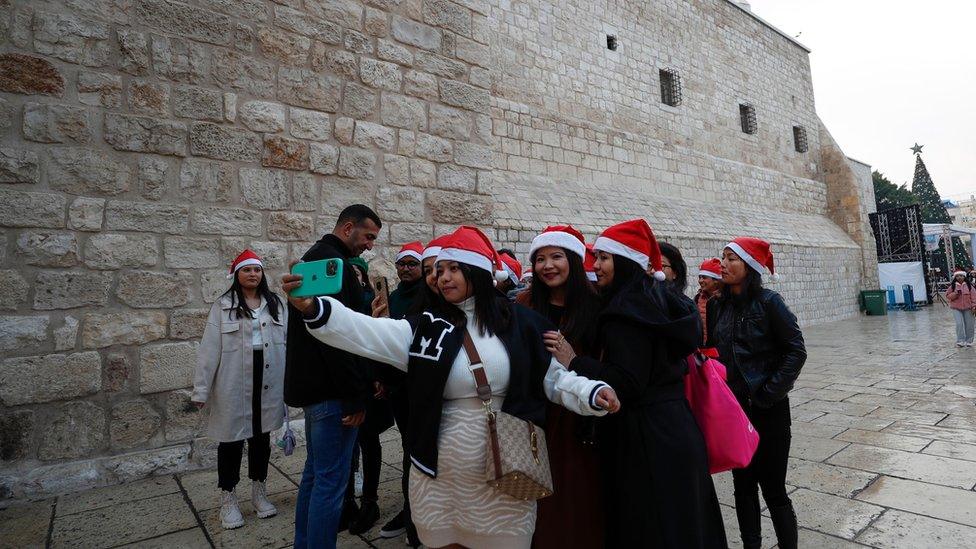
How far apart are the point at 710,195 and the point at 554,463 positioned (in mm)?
13808

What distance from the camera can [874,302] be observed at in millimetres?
17688

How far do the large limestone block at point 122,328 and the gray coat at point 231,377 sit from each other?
3.54 ft

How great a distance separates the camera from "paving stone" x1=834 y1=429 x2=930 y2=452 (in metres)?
4.19

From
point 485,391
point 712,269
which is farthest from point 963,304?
point 485,391

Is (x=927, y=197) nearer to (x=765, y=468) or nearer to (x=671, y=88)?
(x=671, y=88)

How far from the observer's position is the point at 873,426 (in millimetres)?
4832

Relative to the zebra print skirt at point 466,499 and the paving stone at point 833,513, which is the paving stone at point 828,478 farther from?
the zebra print skirt at point 466,499

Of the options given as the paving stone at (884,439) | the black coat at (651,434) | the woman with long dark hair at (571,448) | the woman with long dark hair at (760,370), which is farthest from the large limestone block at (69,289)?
the paving stone at (884,439)

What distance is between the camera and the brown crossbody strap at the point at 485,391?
162 centimetres

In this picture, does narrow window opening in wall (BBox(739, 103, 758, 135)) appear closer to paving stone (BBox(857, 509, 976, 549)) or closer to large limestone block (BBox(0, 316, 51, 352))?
paving stone (BBox(857, 509, 976, 549))

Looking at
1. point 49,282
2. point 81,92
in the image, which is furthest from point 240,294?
point 81,92

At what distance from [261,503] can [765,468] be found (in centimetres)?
306

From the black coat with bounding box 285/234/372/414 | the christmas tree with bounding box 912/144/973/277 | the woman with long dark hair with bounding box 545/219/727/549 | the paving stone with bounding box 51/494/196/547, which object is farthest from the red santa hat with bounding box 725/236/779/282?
the christmas tree with bounding box 912/144/973/277

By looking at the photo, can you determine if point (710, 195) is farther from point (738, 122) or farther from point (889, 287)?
point (889, 287)
